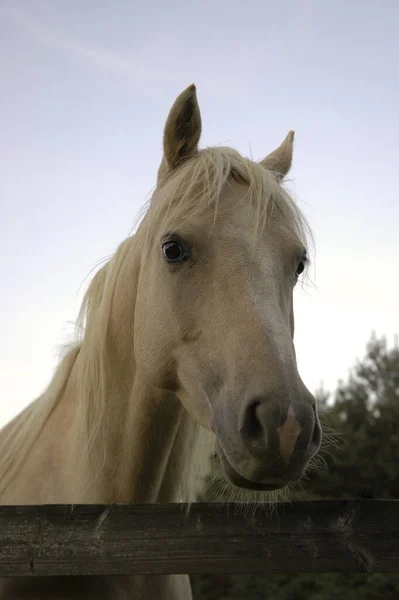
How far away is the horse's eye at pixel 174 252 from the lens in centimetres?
257

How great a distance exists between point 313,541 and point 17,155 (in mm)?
7505

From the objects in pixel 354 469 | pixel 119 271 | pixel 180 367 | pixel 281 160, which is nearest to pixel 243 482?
pixel 180 367

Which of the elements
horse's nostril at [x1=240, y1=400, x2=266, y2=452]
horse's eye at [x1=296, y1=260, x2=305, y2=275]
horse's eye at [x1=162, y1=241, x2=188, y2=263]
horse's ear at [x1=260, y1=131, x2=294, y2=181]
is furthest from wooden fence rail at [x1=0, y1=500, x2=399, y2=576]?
horse's ear at [x1=260, y1=131, x2=294, y2=181]

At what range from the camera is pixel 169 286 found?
258 cm

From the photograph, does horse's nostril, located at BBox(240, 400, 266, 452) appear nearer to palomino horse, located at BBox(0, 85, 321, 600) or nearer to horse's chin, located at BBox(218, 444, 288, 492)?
palomino horse, located at BBox(0, 85, 321, 600)

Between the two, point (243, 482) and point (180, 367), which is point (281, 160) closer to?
point (180, 367)

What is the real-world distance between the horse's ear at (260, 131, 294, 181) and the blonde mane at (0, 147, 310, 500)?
0.39m

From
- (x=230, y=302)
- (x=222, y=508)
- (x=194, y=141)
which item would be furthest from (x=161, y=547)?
(x=194, y=141)

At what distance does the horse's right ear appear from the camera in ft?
9.50

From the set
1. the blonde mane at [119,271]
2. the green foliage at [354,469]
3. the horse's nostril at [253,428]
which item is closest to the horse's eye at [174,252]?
the blonde mane at [119,271]

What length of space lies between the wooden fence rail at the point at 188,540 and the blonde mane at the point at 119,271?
658mm

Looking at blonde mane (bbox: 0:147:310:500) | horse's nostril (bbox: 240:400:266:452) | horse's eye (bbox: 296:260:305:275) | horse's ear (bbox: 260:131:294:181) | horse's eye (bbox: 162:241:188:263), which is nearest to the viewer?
horse's nostril (bbox: 240:400:266:452)

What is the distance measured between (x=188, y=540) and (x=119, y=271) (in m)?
1.57

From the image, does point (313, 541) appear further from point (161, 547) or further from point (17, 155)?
point (17, 155)
